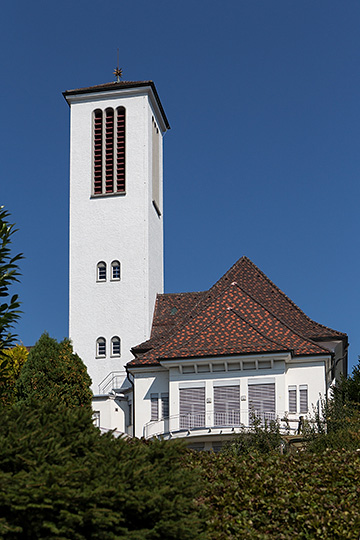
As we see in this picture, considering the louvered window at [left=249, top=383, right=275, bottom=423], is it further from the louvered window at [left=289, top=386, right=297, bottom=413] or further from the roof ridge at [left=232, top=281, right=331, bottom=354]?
the roof ridge at [left=232, top=281, right=331, bottom=354]

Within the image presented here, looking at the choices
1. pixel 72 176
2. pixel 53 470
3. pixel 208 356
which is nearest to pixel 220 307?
pixel 208 356

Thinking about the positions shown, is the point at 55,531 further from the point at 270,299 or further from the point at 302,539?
the point at 270,299

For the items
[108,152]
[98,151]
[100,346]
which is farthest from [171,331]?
[98,151]

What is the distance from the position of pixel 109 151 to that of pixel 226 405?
2093 centimetres

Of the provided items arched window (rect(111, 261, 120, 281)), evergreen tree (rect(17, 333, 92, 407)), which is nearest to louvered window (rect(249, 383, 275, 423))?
evergreen tree (rect(17, 333, 92, 407))

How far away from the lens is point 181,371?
3659cm

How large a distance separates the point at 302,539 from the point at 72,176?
39815 mm

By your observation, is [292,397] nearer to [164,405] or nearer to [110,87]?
[164,405]

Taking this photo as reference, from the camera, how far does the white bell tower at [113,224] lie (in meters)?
47.4

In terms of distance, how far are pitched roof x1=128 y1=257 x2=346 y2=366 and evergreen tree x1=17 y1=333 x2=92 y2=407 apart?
152 inches

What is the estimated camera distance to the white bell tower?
4744cm

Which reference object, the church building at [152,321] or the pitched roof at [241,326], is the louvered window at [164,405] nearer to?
the church building at [152,321]

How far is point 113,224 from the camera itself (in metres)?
49.4

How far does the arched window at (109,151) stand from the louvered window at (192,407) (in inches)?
677
